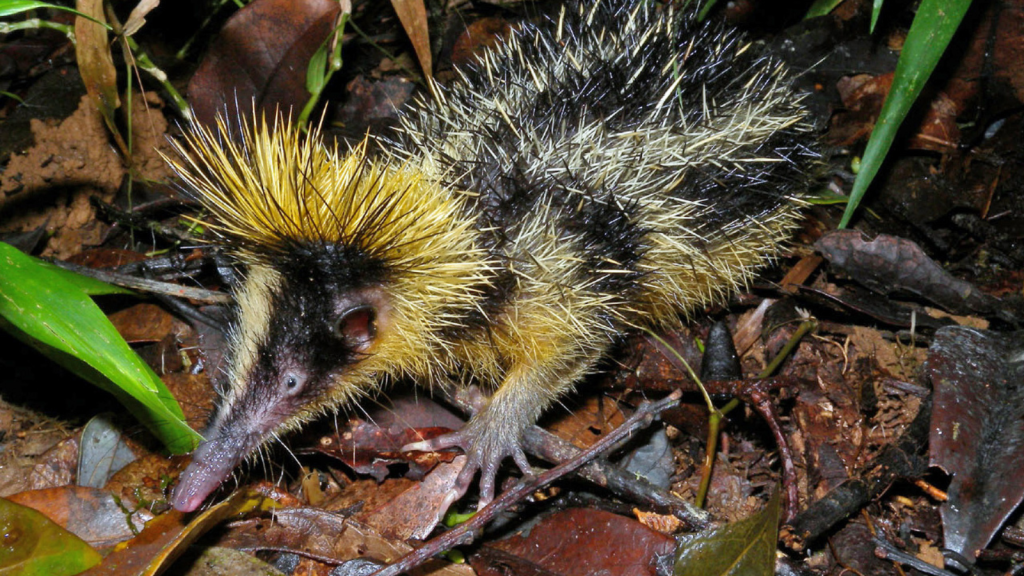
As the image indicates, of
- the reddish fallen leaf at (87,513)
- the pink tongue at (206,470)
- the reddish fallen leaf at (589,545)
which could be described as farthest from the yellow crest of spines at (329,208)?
the reddish fallen leaf at (87,513)

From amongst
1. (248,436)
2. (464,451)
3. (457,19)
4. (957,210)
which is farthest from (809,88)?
(248,436)

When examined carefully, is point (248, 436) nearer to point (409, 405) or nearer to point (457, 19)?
point (409, 405)

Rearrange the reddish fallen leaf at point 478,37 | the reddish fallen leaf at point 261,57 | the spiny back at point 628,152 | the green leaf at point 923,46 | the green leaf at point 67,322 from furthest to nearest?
the reddish fallen leaf at point 478,37
the reddish fallen leaf at point 261,57
the green leaf at point 923,46
the spiny back at point 628,152
the green leaf at point 67,322

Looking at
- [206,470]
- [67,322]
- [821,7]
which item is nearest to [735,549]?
[206,470]

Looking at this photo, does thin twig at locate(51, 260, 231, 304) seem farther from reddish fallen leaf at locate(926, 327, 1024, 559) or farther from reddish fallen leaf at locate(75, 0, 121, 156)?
reddish fallen leaf at locate(926, 327, 1024, 559)

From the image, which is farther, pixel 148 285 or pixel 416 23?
pixel 416 23

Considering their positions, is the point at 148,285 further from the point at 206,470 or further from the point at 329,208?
the point at 329,208

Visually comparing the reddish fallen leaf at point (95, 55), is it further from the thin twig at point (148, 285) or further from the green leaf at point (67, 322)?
the green leaf at point (67, 322)
